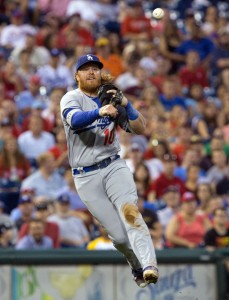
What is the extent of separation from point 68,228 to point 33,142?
6.10ft

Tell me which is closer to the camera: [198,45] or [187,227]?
[187,227]

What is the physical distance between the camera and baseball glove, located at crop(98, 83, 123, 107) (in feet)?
24.3

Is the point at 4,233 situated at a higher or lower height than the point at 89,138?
lower

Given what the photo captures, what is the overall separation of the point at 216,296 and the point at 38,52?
6.30 metres

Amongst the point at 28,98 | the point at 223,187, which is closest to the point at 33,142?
the point at 28,98

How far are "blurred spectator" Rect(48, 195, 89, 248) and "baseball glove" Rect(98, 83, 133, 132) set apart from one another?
4257 millimetres

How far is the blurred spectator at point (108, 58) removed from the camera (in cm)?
1548

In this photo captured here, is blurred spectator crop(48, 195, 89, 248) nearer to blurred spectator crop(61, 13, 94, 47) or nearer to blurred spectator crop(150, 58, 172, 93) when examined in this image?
blurred spectator crop(150, 58, 172, 93)

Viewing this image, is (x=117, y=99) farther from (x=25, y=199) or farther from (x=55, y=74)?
(x=55, y=74)

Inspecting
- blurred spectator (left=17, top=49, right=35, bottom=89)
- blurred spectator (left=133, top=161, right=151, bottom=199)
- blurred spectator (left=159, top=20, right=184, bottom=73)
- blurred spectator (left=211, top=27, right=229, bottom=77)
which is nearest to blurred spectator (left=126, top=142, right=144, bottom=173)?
blurred spectator (left=133, top=161, right=151, bottom=199)

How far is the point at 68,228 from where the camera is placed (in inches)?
468

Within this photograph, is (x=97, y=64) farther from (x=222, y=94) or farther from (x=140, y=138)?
(x=222, y=94)

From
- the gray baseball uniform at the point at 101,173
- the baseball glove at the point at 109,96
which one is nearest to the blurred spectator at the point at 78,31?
the gray baseball uniform at the point at 101,173

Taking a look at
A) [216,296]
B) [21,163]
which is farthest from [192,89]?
[216,296]
